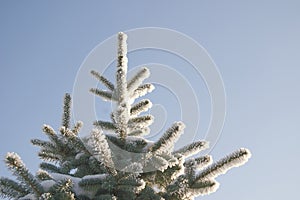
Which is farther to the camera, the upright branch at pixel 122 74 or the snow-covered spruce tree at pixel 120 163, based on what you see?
the upright branch at pixel 122 74

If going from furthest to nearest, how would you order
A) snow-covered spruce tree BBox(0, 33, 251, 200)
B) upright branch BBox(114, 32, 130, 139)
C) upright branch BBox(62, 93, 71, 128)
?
upright branch BBox(62, 93, 71, 128) < upright branch BBox(114, 32, 130, 139) < snow-covered spruce tree BBox(0, 33, 251, 200)

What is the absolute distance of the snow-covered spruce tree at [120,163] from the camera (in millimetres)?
3492

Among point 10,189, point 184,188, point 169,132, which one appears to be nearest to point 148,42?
point 169,132

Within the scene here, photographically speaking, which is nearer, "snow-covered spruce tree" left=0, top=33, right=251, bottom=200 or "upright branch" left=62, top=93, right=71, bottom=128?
"snow-covered spruce tree" left=0, top=33, right=251, bottom=200

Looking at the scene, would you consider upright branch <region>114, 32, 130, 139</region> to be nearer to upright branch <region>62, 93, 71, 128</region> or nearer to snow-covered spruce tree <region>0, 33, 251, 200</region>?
snow-covered spruce tree <region>0, 33, 251, 200</region>

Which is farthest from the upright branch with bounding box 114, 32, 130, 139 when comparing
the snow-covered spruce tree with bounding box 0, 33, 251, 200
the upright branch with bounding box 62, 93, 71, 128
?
the upright branch with bounding box 62, 93, 71, 128

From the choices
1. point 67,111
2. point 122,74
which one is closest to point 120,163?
point 122,74

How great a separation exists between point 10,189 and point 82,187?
0.74 m

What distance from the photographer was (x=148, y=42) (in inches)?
209

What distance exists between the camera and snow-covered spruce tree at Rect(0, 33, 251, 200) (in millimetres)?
3492

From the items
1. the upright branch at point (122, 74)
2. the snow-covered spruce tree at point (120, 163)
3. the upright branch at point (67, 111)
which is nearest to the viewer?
the snow-covered spruce tree at point (120, 163)

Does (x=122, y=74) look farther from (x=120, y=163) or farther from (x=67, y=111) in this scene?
(x=120, y=163)

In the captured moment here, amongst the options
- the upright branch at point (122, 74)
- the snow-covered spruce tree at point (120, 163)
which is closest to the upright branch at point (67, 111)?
the snow-covered spruce tree at point (120, 163)

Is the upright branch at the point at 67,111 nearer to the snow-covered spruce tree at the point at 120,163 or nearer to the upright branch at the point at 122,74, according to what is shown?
the snow-covered spruce tree at the point at 120,163
